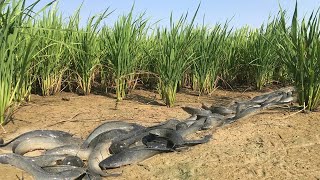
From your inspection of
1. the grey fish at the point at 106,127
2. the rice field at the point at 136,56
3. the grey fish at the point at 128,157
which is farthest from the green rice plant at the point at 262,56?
the grey fish at the point at 128,157

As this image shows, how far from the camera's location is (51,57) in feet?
17.9

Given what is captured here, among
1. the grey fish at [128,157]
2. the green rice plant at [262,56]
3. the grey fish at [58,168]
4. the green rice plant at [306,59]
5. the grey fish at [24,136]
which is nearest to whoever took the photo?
the grey fish at [58,168]

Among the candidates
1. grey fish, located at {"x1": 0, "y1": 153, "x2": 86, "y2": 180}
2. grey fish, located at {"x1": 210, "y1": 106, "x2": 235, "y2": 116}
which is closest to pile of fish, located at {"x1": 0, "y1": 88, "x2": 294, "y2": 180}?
grey fish, located at {"x1": 0, "y1": 153, "x2": 86, "y2": 180}

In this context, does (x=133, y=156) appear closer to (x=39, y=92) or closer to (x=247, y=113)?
(x=247, y=113)

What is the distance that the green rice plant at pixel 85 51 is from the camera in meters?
5.71

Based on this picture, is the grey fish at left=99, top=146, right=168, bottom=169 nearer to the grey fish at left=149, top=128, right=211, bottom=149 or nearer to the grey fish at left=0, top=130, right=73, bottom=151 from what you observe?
the grey fish at left=149, top=128, right=211, bottom=149

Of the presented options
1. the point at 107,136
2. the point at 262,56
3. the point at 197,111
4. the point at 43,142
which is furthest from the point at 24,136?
the point at 262,56

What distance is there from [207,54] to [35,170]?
366 centimetres

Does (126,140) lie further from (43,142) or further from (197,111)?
(197,111)

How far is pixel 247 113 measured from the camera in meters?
4.39

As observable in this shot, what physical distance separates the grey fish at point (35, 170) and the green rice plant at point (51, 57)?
2486 mm

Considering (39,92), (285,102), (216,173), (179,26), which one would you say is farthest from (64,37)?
(216,173)

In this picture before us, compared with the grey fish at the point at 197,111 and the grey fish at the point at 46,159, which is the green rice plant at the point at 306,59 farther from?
the grey fish at the point at 46,159

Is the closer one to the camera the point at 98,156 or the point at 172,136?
the point at 98,156
